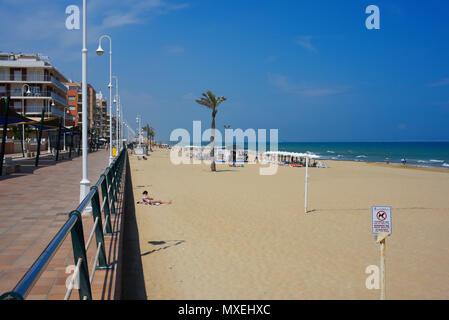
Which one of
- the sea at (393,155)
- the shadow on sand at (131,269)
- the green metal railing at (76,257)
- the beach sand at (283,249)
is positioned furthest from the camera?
the sea at (393,155)

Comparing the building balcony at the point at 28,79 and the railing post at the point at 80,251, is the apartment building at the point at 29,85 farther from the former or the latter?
the railing post at the point at 80,251

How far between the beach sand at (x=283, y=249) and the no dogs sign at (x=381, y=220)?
1.86 metres

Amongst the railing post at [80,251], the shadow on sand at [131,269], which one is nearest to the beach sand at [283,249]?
the shadow on sand at [131,269]

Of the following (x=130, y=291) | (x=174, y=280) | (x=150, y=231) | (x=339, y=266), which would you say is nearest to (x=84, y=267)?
(x=130, y=291)

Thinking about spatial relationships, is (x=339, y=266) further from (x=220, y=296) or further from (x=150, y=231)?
(x=150, y=231)

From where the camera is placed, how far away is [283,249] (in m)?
8.46

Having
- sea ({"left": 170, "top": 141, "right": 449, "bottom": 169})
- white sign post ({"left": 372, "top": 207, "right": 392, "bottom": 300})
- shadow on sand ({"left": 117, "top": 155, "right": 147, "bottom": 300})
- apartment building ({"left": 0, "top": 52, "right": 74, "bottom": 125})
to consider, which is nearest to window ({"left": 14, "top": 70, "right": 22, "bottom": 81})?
apartment building ({"left": 0, "top": 52, "right": 74, "bottom": 125})

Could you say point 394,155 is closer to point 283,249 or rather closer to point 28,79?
point 28,79

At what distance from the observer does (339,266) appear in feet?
24.5

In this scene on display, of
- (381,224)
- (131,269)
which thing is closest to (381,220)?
(381,224)

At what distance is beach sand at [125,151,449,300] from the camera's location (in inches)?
248

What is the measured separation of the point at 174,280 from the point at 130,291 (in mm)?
900

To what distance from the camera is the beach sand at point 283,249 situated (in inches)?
248

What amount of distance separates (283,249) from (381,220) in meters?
3.97
